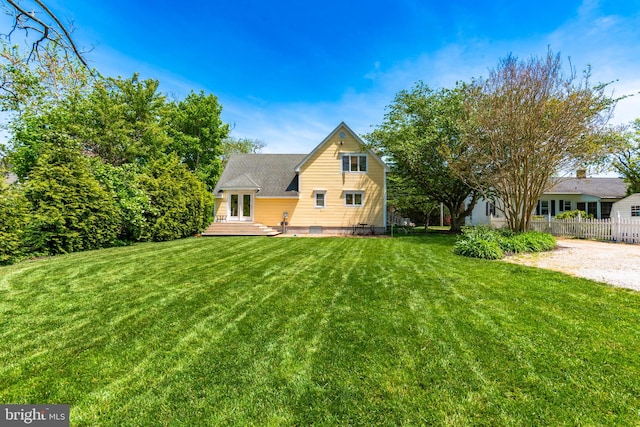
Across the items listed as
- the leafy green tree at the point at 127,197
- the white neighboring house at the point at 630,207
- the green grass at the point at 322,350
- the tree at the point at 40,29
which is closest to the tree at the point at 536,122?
the green grass at the point at 322,350

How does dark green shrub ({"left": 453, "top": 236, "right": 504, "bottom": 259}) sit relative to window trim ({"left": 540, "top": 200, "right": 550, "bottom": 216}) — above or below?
below

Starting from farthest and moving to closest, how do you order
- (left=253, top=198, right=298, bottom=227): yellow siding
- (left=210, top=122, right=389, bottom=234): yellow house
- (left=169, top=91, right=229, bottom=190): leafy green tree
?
(left=169, top=91, right=229, bottom=190): leafy green tree, (left=253, top=198, right=298, bottom=227): yellow siding, (left=210, top=122, right=389, bottom=234): yellow house

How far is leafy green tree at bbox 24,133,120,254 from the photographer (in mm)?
8695

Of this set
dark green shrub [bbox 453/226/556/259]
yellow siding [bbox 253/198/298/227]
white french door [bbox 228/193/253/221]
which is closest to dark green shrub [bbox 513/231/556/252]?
dark green shrub [bbox 453/226/556/259]

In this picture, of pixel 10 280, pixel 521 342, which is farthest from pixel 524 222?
pixel 10 280

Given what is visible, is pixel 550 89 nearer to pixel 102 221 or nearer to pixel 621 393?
pixel 621 393

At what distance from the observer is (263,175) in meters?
20.5

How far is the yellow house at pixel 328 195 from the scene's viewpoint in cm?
1836

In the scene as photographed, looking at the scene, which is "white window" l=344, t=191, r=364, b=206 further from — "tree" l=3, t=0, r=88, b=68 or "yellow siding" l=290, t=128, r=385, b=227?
"tree" l=3, t=0, r=88, b=68

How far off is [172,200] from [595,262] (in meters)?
16.9

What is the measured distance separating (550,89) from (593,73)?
1476 millimetres

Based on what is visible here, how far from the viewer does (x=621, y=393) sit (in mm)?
2350

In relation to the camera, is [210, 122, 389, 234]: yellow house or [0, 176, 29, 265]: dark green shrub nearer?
[0, 176, 29, 265]: dark green shrub

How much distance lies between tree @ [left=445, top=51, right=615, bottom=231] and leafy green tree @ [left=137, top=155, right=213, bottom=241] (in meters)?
15.2
